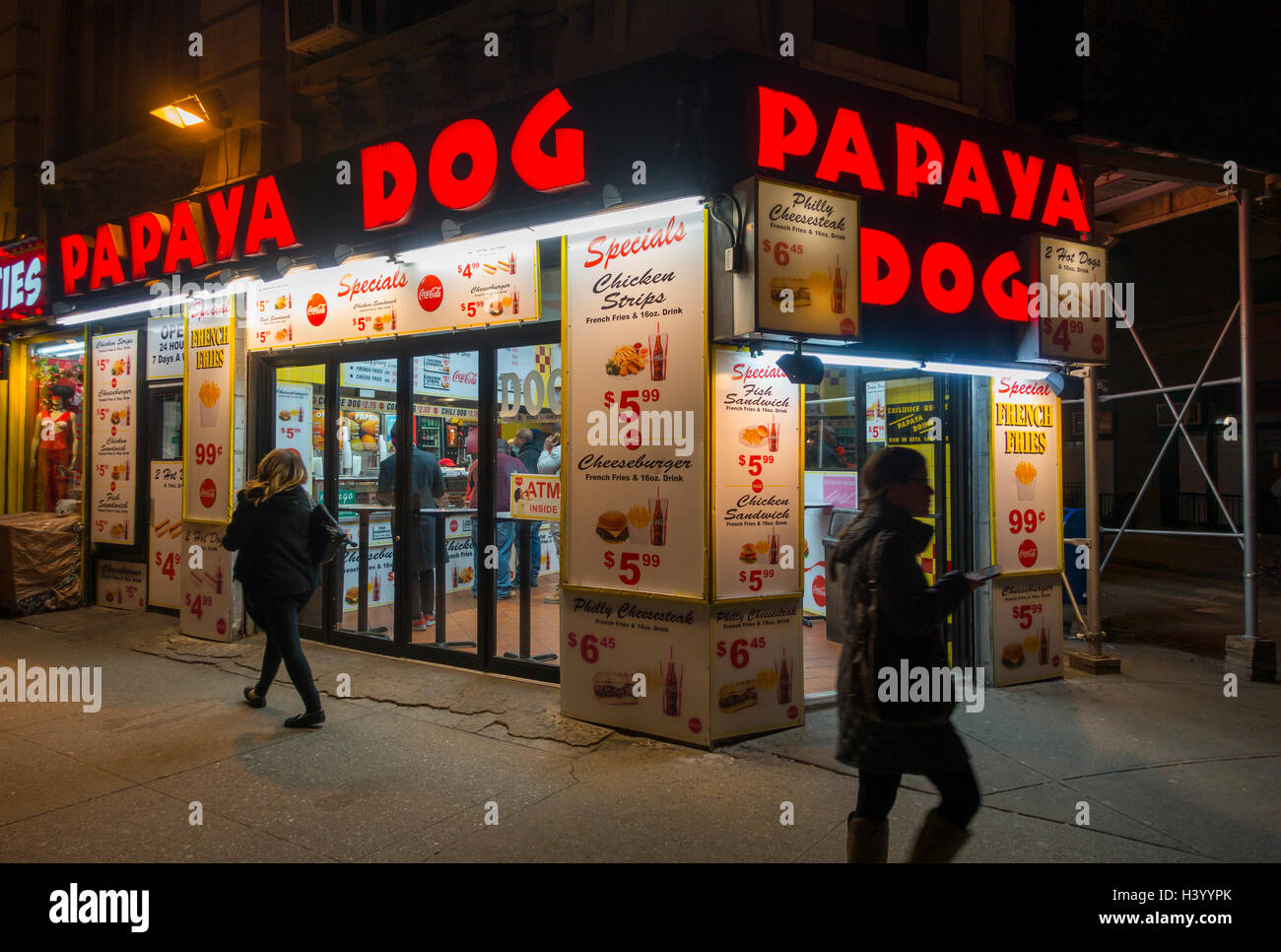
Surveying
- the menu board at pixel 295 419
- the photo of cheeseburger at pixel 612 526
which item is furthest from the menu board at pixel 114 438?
the photo of cheeseburger at pixel 612 526

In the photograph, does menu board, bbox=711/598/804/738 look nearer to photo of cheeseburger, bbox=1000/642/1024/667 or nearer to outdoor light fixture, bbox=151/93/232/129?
photo of cheeseburger, bbox=1000/642/1024/667

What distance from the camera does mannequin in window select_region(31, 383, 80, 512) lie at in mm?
10703

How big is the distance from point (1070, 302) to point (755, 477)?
3353 millimetres

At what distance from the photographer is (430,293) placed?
685 centimetres

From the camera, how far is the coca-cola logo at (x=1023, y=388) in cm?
675

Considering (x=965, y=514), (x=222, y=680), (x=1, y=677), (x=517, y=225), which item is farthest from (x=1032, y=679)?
(x=1, y=677)

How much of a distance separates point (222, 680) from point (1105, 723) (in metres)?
6.87

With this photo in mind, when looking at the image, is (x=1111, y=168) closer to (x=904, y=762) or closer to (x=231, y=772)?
(x=904, y=762)

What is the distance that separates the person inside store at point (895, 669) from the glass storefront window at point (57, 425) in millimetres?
10893

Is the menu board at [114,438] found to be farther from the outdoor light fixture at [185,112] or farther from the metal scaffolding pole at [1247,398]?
the metal scaffolding pole at [1247,398]

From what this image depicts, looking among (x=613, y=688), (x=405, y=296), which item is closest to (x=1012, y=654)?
(x=613, y=688)

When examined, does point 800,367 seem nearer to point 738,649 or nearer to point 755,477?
point 755,477

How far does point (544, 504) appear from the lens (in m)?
6.29

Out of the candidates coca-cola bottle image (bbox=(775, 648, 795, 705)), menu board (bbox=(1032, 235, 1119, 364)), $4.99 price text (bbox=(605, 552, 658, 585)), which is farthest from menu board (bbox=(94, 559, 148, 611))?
menu board (bbox=(1032, 235, 1119, 364))
